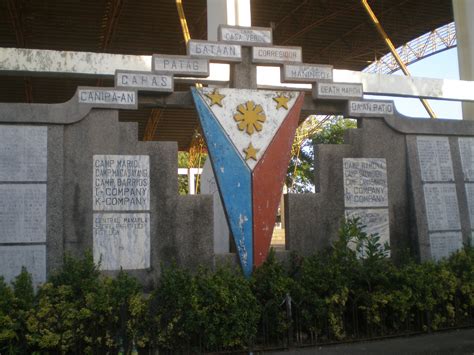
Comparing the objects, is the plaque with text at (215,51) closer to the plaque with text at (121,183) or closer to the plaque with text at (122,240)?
the plaque with text at (121,183)

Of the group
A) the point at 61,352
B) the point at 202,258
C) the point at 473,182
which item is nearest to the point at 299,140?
the point at 473,182

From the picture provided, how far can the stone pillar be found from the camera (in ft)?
64.2

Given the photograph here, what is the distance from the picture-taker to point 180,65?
11484 mm

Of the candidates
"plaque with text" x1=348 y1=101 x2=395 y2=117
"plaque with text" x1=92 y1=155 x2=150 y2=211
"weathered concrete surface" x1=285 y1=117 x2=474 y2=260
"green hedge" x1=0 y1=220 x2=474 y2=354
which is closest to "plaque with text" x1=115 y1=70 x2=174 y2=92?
"plaque with text" x1=92 y1=155 x2=150 y2=211

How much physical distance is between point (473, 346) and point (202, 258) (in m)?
4.91

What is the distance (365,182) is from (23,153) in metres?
6.84

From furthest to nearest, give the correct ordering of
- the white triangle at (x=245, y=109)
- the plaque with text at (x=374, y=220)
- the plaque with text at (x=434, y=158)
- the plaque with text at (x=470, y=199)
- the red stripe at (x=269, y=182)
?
the plaque with text at (x=470, y=199), the plaque with text at (x=434, y=158), the plaque with text at (x=374, y=220), the white triangle at (x=245, y=109), the red stripe at (x=269, y=182)

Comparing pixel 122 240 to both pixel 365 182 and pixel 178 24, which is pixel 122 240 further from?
pixel 178 24

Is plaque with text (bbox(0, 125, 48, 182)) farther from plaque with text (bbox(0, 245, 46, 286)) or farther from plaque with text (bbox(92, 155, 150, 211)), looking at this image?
plaque with text (bbox(0, 245, 46, 286))

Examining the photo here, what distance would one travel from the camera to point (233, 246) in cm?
1150

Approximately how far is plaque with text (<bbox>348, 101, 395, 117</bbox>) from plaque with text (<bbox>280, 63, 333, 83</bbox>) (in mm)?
827

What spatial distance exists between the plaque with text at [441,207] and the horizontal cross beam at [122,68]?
3922 millimetres

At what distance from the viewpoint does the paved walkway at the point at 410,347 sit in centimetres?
927

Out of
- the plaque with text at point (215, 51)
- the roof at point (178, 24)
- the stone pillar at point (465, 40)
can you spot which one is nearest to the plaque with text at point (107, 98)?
the plaque with text at point (215, 51)
